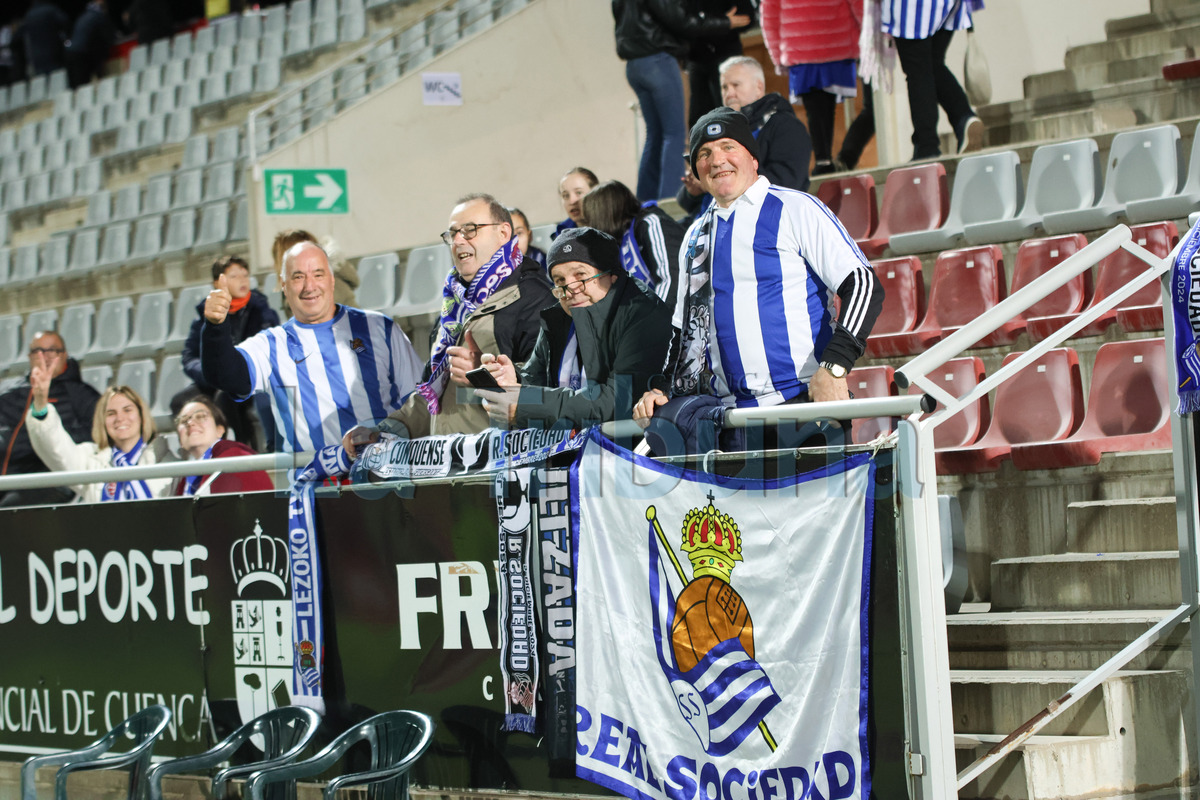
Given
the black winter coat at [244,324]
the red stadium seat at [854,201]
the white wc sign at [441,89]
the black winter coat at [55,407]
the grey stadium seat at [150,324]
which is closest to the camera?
the black winter coat at [244,324]

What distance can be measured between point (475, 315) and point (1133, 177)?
3.69 metres

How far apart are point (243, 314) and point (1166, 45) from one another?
6067 millimetres

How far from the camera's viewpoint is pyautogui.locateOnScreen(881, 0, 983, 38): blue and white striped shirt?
728 cm

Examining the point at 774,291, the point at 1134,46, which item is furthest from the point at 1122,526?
the point at 1134,46

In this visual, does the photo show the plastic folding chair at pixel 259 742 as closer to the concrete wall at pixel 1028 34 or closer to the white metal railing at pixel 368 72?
the concrete wall at pixel 1028 34

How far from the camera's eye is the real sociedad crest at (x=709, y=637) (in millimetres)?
3811

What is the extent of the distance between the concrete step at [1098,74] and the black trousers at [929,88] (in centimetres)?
140

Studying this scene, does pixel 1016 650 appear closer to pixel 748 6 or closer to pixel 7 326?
pixel 748 6

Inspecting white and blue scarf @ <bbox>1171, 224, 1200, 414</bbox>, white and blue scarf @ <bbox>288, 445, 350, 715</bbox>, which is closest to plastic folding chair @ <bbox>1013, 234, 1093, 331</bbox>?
white and blue scarf @ <bbox>1171, 224, 1200, 414</bbox>

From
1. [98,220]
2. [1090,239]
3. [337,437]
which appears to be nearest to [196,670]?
[337,437]

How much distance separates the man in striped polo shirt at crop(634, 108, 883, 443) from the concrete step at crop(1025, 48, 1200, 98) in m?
5.04

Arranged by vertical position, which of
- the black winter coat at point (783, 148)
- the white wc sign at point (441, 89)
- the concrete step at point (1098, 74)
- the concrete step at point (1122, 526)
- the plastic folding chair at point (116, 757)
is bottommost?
the plastic folding chair at point (116, 757)

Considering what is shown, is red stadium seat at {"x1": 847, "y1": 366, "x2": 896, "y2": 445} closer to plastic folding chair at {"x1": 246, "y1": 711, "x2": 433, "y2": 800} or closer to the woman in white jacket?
plastic folding chair at {"x1": 246, "y1": 711, "x2": 433, "y2": 800}

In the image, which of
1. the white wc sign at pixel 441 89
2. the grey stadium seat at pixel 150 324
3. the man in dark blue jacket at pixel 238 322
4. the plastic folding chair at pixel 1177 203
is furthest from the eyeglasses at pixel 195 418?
the white wc sign at pixel 441 89
